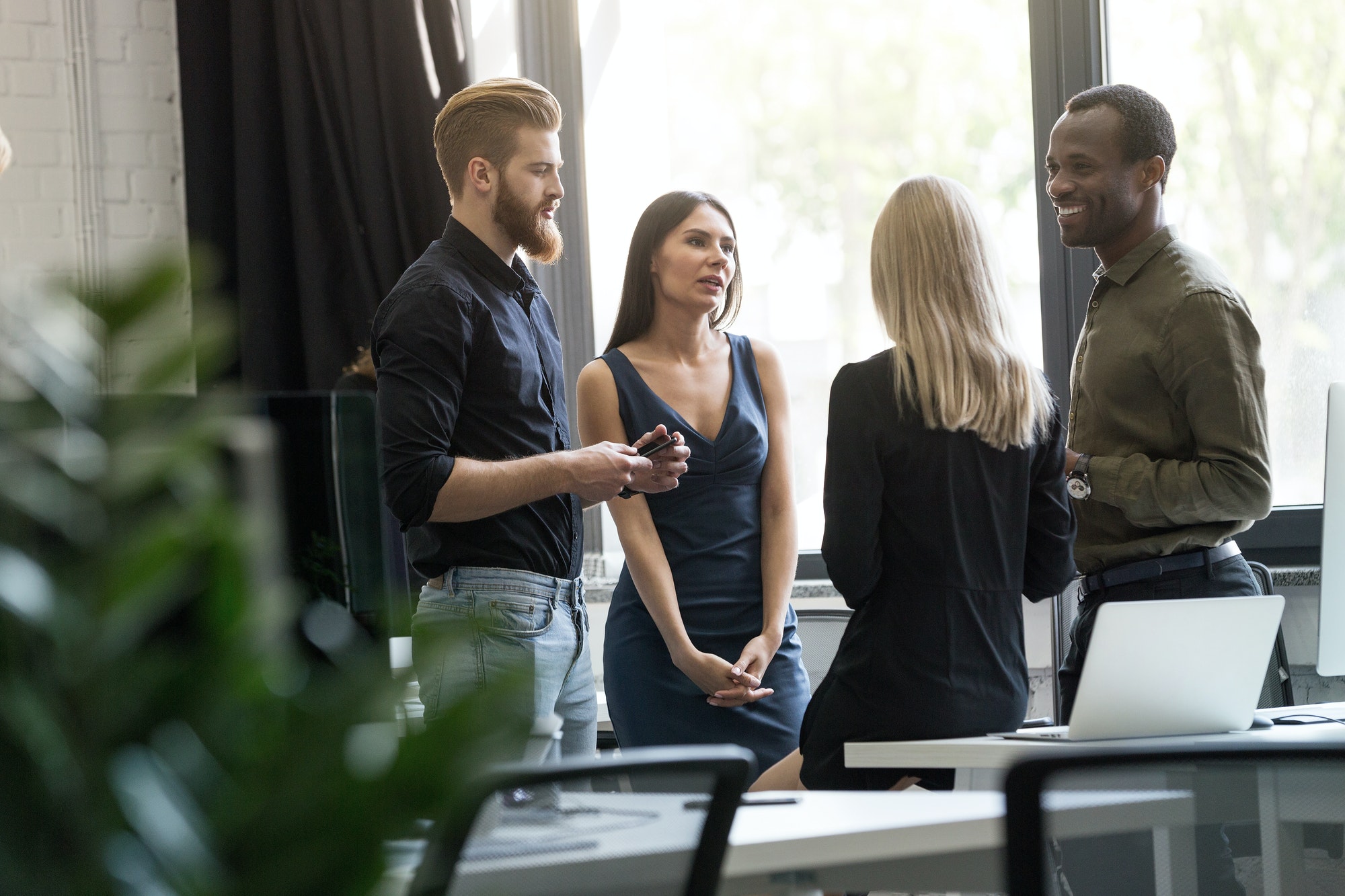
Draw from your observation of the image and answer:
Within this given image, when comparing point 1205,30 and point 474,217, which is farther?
point 1205,30

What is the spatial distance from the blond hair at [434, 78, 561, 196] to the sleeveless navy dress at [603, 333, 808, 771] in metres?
0.47

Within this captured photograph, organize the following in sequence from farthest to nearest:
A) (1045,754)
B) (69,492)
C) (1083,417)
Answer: (1083,417)
(1045,754)
(69,492)

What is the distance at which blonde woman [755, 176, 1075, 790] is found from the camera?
6.19ft

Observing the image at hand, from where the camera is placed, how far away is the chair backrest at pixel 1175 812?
0.90 meters

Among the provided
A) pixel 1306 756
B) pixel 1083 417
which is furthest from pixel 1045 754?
pixel 1083 417

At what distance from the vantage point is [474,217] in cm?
221

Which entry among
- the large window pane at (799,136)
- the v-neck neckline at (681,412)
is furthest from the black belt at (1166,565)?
the large window pane at (799,136)

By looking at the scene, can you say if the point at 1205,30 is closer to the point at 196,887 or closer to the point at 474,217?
the point at 474,217

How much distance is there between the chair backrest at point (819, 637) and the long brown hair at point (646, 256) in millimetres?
685

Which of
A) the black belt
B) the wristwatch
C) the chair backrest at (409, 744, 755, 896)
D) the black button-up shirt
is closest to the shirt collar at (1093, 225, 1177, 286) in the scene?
the wristwatch

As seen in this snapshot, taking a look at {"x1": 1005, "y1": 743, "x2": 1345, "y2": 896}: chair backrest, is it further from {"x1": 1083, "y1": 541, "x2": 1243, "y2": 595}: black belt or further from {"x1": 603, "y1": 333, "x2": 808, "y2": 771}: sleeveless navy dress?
{"x1": 603, "y1": 333, "x2": 808, "y2": 771}: sleeveless navy dress

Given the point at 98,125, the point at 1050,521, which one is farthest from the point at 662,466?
the point at 98,125

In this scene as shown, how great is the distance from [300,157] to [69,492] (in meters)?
3.62

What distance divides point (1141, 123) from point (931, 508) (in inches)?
38.3
